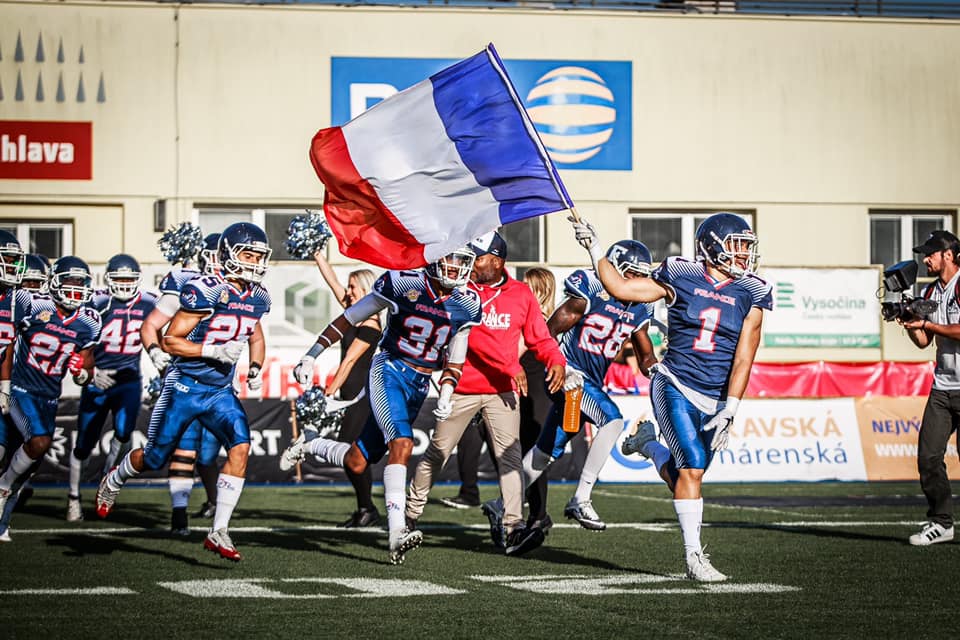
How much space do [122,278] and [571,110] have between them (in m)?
12.0

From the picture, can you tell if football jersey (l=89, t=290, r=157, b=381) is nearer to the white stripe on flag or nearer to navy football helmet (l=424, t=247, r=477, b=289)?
the white stripe on flag

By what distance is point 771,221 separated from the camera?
25.2 metres

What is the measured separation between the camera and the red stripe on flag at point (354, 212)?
10.0 metres

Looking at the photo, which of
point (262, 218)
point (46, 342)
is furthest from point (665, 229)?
point (46, 342)

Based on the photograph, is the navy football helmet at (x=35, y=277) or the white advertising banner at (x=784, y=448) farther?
the white advertising banner at (x=784, y=448)

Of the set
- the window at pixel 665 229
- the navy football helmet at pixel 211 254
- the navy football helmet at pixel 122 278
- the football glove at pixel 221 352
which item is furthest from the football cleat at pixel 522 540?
the window at pixel 665 229

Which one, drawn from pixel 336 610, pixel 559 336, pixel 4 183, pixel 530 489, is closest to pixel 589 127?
pixel 4 183

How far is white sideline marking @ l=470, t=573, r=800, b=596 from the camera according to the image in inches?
321

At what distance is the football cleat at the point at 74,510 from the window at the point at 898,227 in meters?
16.7

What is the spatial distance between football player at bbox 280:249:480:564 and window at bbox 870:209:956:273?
17.3 metres

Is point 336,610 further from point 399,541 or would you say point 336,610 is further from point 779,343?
point 779,343

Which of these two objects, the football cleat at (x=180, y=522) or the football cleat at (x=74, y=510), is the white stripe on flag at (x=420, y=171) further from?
the football cleat at (x=74, y=510)

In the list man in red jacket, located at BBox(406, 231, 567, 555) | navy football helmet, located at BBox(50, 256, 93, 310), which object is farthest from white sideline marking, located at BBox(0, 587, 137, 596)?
navy football helmet, located at BBox(50, 256, 93, 310)

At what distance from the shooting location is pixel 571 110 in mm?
24547
